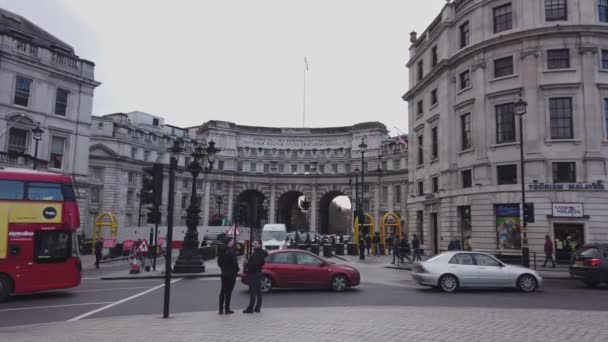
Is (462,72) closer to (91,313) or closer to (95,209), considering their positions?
(91,313)

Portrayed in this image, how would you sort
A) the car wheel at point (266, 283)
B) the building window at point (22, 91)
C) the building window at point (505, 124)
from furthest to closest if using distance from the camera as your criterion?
the building window at point (22, 91) < the building window at point (505, 124) < the car wheel at point (266, 283)

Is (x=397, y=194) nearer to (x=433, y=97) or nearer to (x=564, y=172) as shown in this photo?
(x=433, y=97)

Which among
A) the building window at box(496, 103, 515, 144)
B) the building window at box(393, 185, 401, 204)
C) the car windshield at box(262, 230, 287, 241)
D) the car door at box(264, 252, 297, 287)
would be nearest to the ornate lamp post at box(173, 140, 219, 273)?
the car door at box(264, 252, 297, 287)

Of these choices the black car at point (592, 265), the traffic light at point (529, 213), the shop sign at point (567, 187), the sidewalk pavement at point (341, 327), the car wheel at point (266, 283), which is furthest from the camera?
the shop sign at point (567, 187)

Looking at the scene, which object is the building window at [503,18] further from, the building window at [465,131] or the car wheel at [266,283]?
the car wheel at [266,283]

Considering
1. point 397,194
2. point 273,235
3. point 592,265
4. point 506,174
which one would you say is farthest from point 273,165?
point 592,265

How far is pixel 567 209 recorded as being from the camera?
1088 inches

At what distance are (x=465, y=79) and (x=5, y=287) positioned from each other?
1214 inches

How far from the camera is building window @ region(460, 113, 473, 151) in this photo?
3306 cm

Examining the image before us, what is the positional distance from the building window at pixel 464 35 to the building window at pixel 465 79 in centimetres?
213

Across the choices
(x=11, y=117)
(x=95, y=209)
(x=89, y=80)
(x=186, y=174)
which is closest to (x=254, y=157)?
(x=186, y=174)

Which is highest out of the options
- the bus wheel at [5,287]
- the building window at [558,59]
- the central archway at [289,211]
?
the building window at [558,59]

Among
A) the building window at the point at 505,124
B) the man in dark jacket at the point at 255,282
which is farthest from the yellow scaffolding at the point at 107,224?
the building window at the point at 505,124

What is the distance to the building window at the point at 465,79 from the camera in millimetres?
33350
